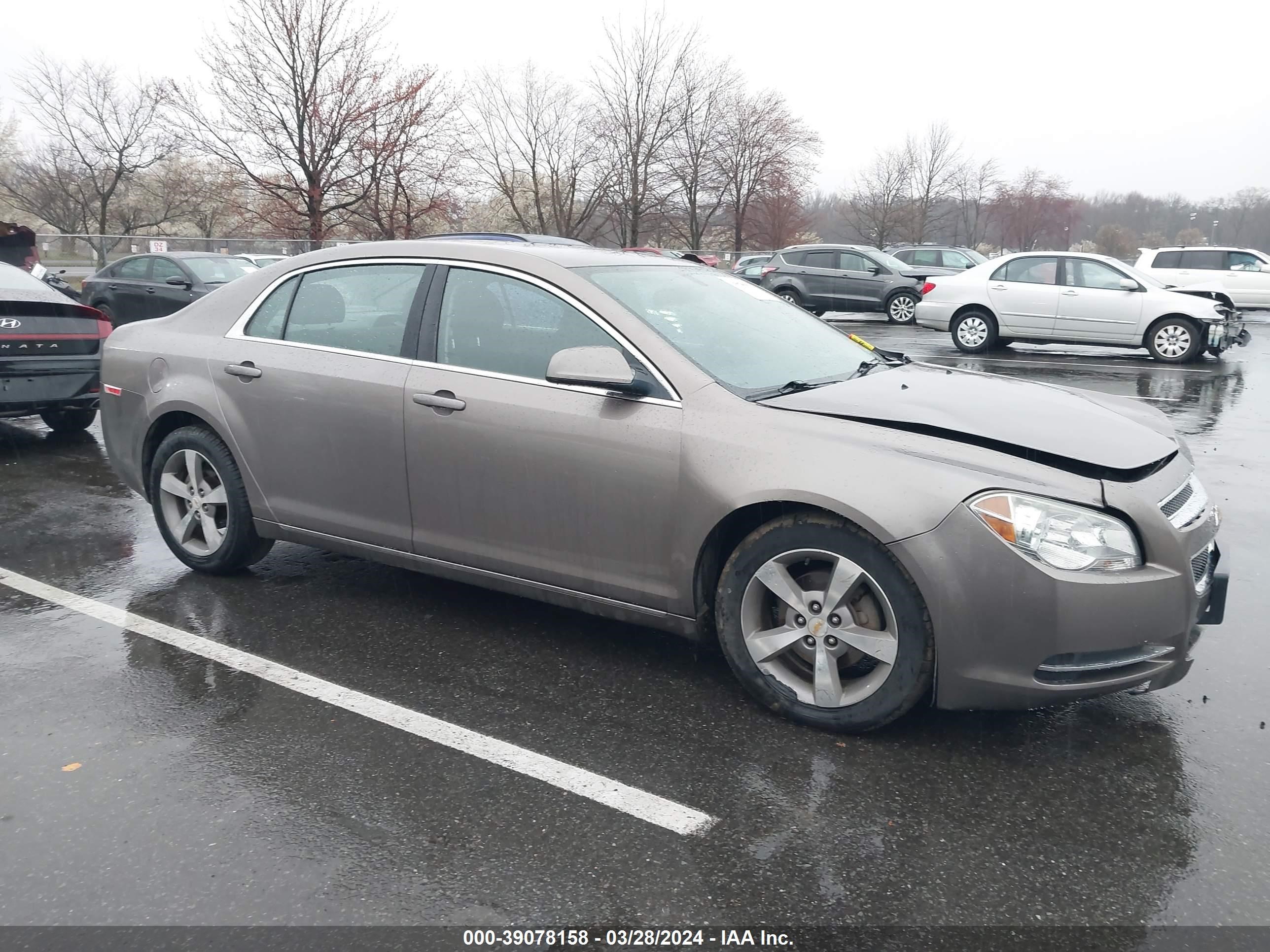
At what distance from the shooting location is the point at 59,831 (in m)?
2.78

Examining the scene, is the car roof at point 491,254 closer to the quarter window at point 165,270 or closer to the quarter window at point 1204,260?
the quarter window at point 165,270

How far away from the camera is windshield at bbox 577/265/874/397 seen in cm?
377

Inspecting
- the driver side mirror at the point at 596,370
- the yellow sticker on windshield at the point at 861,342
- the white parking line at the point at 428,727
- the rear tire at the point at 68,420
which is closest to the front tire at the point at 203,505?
the white parking line at the point at 428,727

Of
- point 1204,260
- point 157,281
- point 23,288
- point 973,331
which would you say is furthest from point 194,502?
point 1204,260

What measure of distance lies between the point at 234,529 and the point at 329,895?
2634mm

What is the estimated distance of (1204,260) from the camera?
77.2 feet

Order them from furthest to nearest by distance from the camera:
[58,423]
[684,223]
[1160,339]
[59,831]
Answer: [684,223] < [1160,339] < [58,423] < [59,831]

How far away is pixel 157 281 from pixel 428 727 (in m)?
15.0

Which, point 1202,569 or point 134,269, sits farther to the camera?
point 134,269

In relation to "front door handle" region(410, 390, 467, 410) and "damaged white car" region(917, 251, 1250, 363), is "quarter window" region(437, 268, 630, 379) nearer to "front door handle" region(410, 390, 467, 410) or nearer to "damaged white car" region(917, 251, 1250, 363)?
"front door handle" region(410, 390, 467, 410)

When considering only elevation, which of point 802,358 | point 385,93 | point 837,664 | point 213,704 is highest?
point 385,93

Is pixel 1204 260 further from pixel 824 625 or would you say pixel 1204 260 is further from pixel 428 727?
A: pixel 428 727

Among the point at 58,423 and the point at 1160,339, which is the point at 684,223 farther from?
the point at 58,423

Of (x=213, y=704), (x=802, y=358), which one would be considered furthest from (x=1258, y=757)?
(x=213, y=704)
